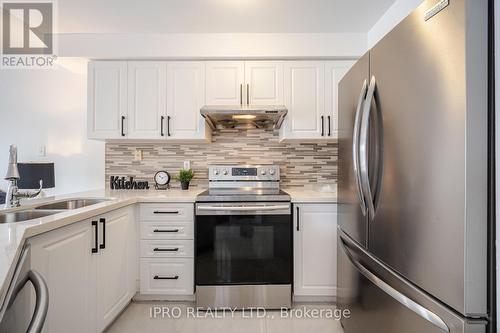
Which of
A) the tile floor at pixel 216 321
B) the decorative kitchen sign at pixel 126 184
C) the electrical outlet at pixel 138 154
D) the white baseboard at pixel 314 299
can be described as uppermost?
the electrical outlet at pixel 138 154

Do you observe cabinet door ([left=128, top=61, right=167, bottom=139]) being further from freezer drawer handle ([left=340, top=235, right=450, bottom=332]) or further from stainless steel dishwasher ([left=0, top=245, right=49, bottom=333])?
freezer drawer handle ([left=340, top=235, right=450, bottom=332])

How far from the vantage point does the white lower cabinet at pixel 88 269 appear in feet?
3.61

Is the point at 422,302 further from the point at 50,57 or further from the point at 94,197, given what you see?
the point at 50,57

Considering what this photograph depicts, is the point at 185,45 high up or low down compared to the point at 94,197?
up

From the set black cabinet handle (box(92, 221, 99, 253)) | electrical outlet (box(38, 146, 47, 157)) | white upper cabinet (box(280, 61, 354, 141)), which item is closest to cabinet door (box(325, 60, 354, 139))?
white upper cabinet (box(280, 61, 354, 141))

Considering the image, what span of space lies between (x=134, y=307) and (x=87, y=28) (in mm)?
2360

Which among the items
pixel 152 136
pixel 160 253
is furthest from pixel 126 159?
pixel 160 253

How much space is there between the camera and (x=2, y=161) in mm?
2838

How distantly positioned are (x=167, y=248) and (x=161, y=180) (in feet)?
2.69

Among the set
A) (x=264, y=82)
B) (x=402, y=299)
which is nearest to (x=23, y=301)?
(x=402, y=299)

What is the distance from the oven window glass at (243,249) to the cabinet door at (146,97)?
103cm

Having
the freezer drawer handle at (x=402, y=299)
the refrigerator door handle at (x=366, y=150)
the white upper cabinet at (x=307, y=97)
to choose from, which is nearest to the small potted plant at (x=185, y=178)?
the white upper cabinet at (x=307, y=97)

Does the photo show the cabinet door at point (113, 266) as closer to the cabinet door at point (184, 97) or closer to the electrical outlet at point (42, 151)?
the cabinet door at point (184, 97)

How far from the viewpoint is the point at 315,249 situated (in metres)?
1.99
